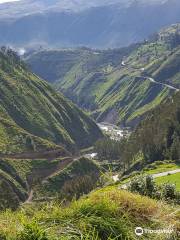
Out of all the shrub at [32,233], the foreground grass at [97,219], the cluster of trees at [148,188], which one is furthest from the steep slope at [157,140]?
the shrub at [32,233]

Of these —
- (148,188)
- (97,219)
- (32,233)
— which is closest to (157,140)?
(148,188)

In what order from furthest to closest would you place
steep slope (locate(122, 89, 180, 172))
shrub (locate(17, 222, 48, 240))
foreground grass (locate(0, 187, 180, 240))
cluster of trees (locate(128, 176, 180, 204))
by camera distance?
steep slope (locate(122, 89, 180, 172)) → cluster of trees (locate(128, 176, 180, 204)) → foreground grass (locate(0, 187, 180, 240)) → shrub (locate(17, 222, 48, 240))

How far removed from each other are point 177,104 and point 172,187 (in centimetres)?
16761

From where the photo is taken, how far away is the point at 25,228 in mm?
10602

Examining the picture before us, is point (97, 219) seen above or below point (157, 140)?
above

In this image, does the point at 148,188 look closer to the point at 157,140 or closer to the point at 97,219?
the point at 97,219

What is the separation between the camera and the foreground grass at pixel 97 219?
36.5ft

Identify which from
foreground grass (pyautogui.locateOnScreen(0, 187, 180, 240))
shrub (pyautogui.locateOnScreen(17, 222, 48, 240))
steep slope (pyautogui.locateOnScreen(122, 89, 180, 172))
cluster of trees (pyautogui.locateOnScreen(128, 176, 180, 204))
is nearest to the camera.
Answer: shrub (pyautogui.locateOnScreen(17, 222, 48, 240))

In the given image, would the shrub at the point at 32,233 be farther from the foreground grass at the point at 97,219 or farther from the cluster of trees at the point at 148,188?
the cluster of trees at the point at 148,188

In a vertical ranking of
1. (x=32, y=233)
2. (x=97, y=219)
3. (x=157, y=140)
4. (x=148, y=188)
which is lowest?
(x=157, y=140)

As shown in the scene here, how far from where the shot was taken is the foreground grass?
11117mm

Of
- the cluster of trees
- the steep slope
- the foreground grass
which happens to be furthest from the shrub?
the steep slope

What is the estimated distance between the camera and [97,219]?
11.6 m

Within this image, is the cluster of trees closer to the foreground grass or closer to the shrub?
the foreground grass
